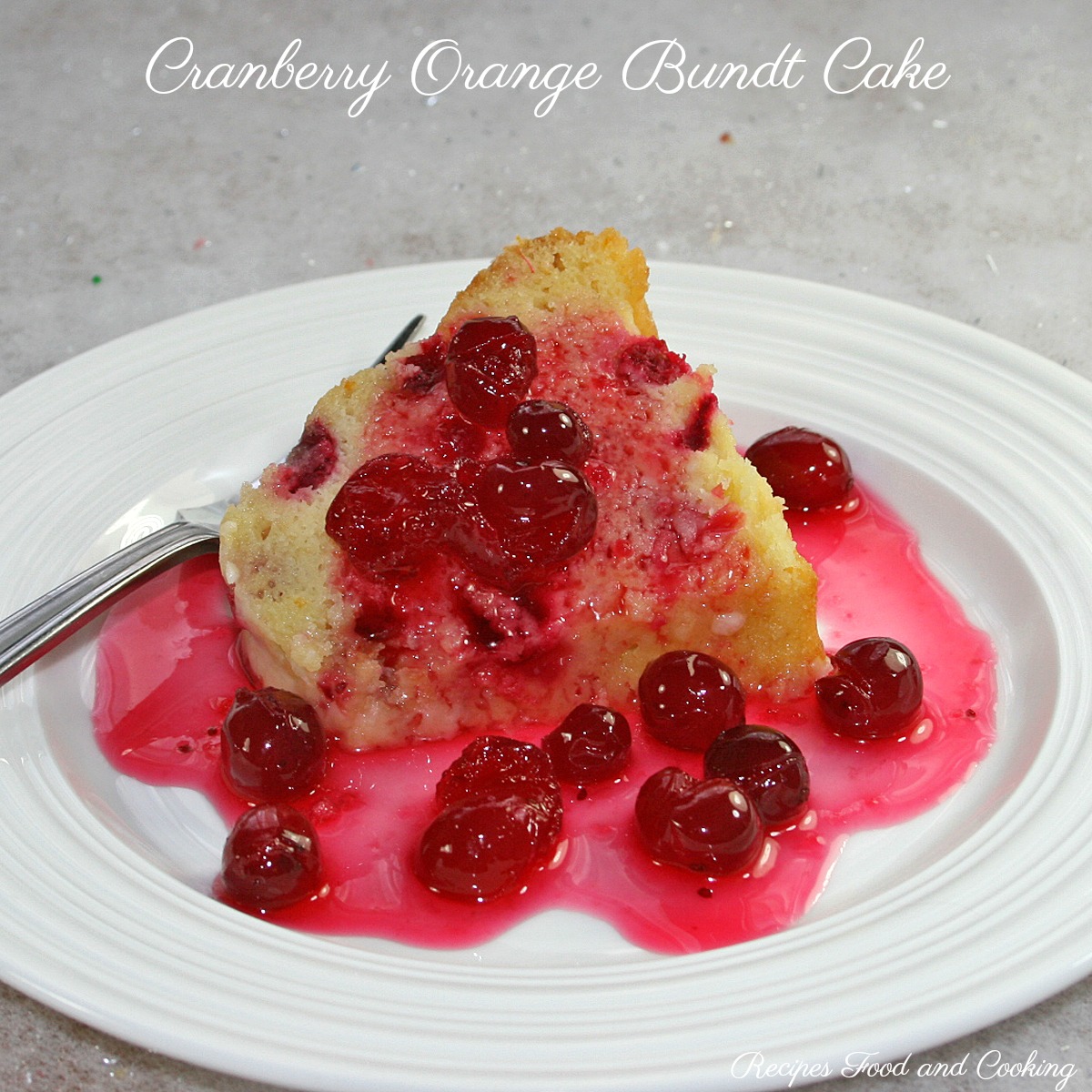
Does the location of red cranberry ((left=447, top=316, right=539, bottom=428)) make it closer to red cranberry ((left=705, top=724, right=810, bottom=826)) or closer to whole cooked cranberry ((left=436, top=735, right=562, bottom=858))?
whole cooked cranberry ((left=436, top=735, right=562, bottom=858))

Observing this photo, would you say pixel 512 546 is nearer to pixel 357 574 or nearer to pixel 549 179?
pixel 357 574

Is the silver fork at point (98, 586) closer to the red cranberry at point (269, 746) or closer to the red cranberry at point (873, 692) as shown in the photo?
the red cranberry at point (269, 746)

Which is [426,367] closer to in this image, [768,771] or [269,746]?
[269,746]

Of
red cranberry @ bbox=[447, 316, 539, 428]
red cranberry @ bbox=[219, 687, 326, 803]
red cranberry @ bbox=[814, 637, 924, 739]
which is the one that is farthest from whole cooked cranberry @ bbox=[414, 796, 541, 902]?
red cranberry @ bbox=[447, 316, 539, 428]

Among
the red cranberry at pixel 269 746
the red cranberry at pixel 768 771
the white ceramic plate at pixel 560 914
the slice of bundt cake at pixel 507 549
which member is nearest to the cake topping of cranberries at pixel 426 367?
the slice of bundt cake at pixel 507 549

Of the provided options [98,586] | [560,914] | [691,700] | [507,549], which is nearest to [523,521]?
[507,549]

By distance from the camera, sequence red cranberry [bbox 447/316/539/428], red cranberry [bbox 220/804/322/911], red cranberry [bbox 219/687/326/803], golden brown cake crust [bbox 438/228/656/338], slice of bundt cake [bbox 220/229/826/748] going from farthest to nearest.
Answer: golden brown cake crust [bbox 438/228/656/338]
red cranberry [bbox 447/316/539/428]
slice of bundt cake [bbox 220/229/826/748]
red cranberry [bbox 219/687/326/803]
red cranberry [bbox 220/804/322/911]

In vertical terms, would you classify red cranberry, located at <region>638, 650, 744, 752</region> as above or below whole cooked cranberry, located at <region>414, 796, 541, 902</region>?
above
